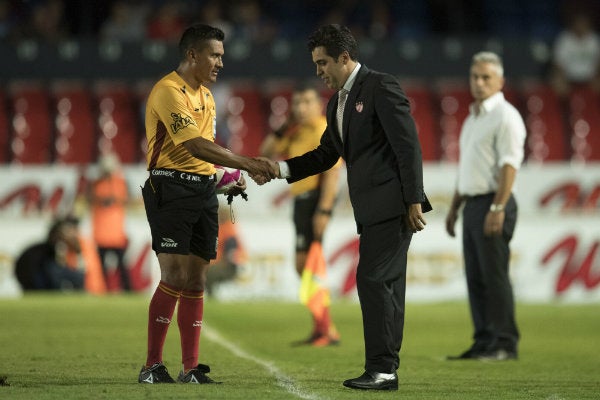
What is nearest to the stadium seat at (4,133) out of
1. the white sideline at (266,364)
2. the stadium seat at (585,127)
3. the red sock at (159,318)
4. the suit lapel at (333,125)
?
the white sideline at (266,364)

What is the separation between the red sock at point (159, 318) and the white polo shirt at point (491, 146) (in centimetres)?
328

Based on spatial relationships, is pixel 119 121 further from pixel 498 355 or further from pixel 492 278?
pixel 498 355

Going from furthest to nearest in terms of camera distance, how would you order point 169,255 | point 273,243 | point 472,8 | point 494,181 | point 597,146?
point 472,8 → point 597,146 → point 273,243 → point 494,181 → point 169,255

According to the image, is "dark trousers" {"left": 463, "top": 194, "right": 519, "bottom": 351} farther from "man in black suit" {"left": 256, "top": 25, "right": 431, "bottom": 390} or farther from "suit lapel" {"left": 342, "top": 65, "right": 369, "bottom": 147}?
"suit lapel" {"left": 342, "top": 65, "right": 369, "bottom": 147}

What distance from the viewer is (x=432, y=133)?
18.6 meters

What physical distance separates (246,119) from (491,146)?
32.5 ft

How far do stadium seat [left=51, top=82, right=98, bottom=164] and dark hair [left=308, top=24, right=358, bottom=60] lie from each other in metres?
12.1

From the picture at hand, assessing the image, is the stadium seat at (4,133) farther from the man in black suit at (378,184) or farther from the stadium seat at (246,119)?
the man in black suit at (378,184)

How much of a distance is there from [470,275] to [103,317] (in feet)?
15.9

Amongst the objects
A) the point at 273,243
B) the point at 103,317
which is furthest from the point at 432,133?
the point at 103,317

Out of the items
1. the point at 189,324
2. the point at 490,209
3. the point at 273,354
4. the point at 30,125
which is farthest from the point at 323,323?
the point at 30,125

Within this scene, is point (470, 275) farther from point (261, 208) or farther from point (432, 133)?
point (432, 133)

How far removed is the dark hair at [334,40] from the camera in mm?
6707

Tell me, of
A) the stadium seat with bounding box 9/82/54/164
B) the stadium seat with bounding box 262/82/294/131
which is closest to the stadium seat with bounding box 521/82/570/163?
the stadium seat with bounding box 262/82/294/131
